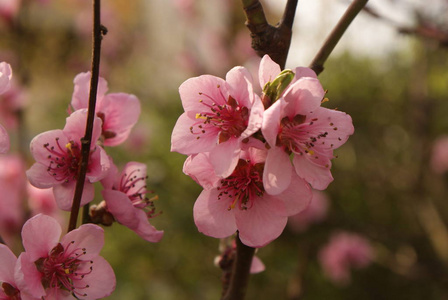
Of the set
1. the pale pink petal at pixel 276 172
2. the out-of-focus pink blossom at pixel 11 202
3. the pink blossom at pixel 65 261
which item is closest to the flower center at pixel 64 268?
the pink blossom at pixel 65 261

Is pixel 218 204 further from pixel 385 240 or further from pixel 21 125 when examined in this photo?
pixel 385 240

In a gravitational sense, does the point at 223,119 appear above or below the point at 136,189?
above

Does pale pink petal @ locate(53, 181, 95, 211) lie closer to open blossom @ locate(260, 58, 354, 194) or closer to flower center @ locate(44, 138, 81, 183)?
flower center @ locate(44, 138, 81, 183)

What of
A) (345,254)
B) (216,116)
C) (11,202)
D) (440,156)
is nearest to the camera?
(216,116)

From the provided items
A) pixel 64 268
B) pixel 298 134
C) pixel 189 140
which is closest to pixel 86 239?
pixel 64 268

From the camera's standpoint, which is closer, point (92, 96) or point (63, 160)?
point (92, 96)

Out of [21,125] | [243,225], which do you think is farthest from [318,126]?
[21,125]

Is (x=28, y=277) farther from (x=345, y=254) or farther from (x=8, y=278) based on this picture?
(x=345, y=254)
